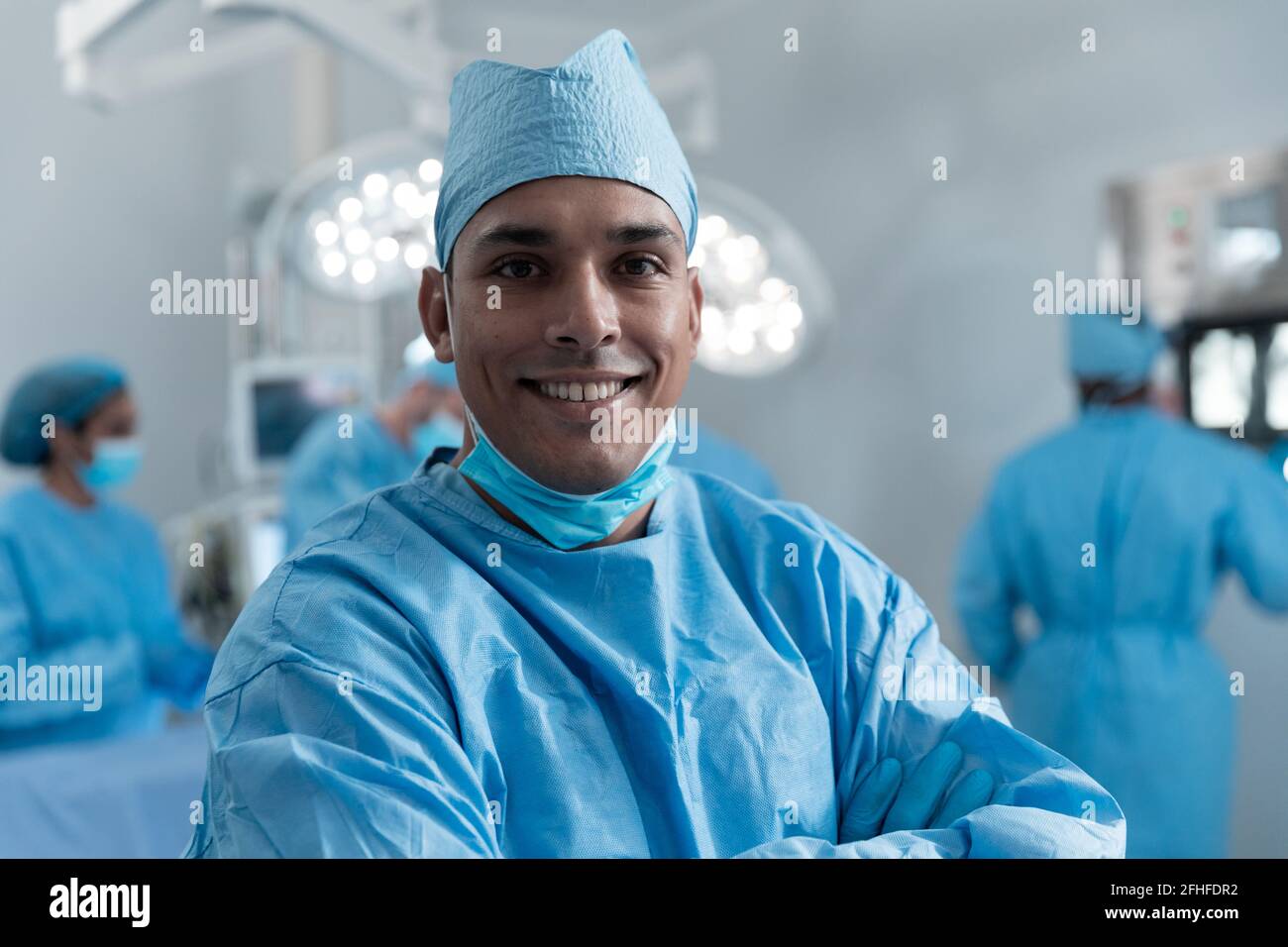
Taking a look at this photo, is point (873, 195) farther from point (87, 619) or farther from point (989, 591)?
point (87, 619)

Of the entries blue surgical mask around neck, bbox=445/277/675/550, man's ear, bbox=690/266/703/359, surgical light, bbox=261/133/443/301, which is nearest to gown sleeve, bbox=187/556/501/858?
blue surgical mask around neck, bbox=445/277/675/550

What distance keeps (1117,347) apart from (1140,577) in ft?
1.68

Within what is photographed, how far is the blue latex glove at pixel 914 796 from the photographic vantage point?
1005mm

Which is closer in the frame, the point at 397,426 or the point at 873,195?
the point at 397,426

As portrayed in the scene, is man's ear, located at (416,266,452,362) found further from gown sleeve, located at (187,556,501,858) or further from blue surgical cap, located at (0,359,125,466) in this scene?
blue surgical cap, located at (0,359,125,466)

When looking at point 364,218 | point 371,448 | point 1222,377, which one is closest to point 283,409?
point 371,448

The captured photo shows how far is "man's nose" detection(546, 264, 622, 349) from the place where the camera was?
98cm

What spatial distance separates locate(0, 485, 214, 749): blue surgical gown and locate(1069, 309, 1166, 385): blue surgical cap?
2106mm

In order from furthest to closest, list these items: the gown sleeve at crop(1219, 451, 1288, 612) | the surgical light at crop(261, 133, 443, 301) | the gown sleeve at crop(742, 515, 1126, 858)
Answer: the gown sleeve at crop(1219, 451, 1288, 612) < the surgical light at crop(261, 133, 443, 301) < the gown sleeve at crop(742, 515, 1126, 858)

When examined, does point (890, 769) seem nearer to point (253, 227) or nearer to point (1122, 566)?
point (1122, 566)

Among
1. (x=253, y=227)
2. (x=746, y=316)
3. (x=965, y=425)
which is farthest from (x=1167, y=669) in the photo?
(x=253, y=227)

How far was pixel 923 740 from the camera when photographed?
1046mm

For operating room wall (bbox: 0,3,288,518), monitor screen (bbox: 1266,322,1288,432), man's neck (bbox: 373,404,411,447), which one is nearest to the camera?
monitor screen (bbox: 1266,322,1288,432)

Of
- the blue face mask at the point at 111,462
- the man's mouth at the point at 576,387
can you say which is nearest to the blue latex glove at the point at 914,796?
the man's mouth at the point at 576,387
